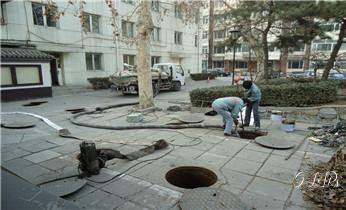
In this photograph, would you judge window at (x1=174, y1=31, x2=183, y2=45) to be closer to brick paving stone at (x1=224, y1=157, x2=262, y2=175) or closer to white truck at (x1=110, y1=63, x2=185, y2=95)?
white truck at (x1=110, y1=63, x2=185, y2=95)

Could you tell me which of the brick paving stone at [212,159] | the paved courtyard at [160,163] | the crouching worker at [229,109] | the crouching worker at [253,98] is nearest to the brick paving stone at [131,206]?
the paved courtyard at [160,163]

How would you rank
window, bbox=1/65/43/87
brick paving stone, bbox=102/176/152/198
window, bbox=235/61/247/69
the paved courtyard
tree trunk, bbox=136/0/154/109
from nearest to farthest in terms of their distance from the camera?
the paved courtyard
brick paving stone, bbox=102/176/152/198
tree trunk, bbox=136/0/154/109
window, bbox=1/65/43/87
window, bbox=235/61/247/69

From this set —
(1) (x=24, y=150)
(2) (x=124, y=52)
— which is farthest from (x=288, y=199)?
(2) (x=124, y=52)

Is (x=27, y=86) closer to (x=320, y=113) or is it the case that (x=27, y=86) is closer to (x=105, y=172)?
(x=105, y=172)

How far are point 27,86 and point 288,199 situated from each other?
13.1m

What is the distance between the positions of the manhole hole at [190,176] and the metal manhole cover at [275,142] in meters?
1.66

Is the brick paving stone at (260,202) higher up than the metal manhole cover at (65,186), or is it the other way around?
the metal manhole cover at (65,186)

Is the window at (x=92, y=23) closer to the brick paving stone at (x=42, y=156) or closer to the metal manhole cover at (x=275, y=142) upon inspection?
the brick paving stone at (x=42, y=156)

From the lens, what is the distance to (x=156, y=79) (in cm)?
1370

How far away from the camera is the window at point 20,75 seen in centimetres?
1110

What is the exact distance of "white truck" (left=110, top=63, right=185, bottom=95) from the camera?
12.6m

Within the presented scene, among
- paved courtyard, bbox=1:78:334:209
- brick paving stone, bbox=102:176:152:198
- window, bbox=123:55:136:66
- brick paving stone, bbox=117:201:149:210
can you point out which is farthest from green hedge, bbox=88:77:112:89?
brick paving stone, bbox=117:201:149:210

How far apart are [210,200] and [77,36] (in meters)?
16.3

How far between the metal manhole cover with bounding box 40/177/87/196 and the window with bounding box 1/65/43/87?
10.7 meters
